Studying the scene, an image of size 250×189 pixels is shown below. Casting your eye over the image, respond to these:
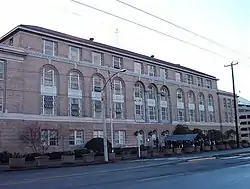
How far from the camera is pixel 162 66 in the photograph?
6675 cm

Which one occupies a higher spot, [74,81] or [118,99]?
[74,81]

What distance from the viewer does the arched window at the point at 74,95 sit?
160 feet

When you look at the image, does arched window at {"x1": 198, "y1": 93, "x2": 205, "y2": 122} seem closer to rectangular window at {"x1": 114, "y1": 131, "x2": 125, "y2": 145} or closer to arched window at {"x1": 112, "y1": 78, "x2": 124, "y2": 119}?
arched window at {"x1": 112, "y1": 78, "x2": 124, "y2": 119}

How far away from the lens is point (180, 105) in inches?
2704

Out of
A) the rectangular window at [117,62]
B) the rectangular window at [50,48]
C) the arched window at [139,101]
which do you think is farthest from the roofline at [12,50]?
the arched window at [139,101]

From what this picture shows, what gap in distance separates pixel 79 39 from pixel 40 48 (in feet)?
23.7

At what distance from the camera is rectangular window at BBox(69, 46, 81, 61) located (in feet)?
166

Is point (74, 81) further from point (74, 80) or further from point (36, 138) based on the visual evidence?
point (36, 138)

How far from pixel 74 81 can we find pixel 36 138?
10.9 metres

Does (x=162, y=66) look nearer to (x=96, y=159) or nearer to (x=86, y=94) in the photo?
(x=86, y=94)

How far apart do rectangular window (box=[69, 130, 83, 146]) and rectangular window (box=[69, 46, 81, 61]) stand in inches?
382

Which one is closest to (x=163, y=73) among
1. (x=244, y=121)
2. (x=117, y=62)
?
(x=117, y=62)

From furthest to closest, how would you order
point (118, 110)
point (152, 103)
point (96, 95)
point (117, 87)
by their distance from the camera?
1. point (152, 103)
2. point (117, 87)
3. point (118, 110)
4. point (96, 95)

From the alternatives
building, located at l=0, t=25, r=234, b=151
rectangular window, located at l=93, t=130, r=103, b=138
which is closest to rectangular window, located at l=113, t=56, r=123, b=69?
building, located at l=0, t=25, r=234, b=151
